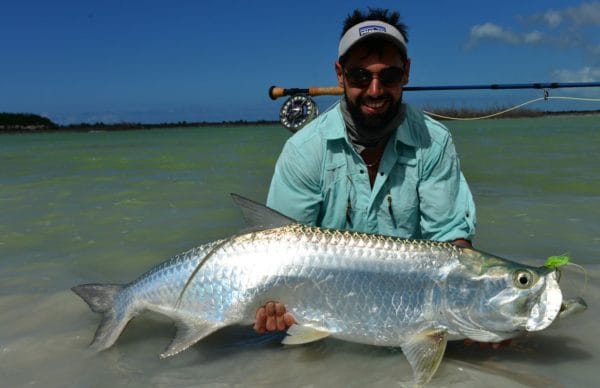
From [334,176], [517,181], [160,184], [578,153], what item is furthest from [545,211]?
[578,153]

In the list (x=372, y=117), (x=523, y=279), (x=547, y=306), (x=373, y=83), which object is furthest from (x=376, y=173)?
(x=547, y=306)

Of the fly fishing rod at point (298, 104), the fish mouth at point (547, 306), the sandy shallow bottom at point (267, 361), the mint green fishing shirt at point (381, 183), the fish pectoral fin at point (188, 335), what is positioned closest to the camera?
the fish mouth at point (547, 306)

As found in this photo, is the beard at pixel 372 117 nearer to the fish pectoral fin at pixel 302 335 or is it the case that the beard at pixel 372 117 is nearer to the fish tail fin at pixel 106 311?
the fish pectoral fin at pixel 302 335

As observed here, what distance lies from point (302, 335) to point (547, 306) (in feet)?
3.35

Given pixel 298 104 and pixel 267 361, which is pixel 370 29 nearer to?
pixel 267 361

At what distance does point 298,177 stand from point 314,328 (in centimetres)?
93

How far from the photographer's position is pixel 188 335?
2.78 metres

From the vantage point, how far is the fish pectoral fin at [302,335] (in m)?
2.65

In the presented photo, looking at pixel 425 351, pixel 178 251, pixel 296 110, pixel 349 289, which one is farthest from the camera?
pixel 296 110

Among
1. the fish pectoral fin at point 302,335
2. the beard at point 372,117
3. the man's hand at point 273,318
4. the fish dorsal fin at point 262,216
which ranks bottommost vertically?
the fish pectoral fin at point 302,335

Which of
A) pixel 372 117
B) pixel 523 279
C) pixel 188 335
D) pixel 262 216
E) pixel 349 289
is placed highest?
pixel 372 117

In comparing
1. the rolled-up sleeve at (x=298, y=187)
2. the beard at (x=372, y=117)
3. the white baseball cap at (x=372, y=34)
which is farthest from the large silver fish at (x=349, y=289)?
the white baseball cap at (x=372, y=34)

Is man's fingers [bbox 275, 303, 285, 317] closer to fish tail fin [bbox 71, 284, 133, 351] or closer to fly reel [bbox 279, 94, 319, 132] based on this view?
fish tail fin [bbox 71, 284, 133, 351]

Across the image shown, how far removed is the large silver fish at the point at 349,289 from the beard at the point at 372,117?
2.36 ft
